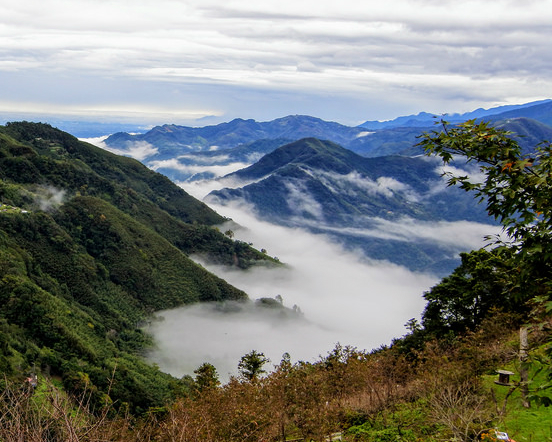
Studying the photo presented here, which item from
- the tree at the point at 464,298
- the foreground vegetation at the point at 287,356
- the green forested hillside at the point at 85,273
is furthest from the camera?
the green forested hillside at the point at 85,273

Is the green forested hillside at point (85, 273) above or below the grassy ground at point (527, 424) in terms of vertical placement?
below

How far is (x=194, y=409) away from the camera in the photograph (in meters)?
19.5

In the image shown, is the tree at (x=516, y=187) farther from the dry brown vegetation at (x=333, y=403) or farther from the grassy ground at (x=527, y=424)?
the grassy ground at (x=527, y=424)

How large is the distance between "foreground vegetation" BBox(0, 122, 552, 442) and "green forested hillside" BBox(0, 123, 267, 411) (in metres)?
0.38

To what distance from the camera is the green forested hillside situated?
70.7m

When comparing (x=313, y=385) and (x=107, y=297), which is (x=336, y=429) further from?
(x=107, y=297)

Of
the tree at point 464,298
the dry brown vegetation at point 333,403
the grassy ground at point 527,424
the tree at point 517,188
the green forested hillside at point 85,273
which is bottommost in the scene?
the green forested hillside at point 85,273

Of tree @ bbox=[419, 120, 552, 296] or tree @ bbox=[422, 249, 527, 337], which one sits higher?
tree @ bbox=[419, 120, 552, 296]

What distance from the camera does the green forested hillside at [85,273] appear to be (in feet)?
232

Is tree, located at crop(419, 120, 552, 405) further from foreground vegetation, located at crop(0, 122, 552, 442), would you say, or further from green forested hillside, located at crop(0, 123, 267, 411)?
green forested hillside, located at crop(0, 123, 267, 411)

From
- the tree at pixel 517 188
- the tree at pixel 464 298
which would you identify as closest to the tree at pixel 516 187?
the tree at pixel 517 188

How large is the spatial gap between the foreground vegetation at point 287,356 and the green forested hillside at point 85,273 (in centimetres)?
38

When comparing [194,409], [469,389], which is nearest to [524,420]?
[469,389]

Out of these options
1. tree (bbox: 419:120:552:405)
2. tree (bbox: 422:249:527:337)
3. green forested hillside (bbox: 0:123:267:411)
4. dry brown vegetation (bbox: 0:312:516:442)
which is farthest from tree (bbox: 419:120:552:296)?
green forested hillside (bbox: 0:123:267:411)
